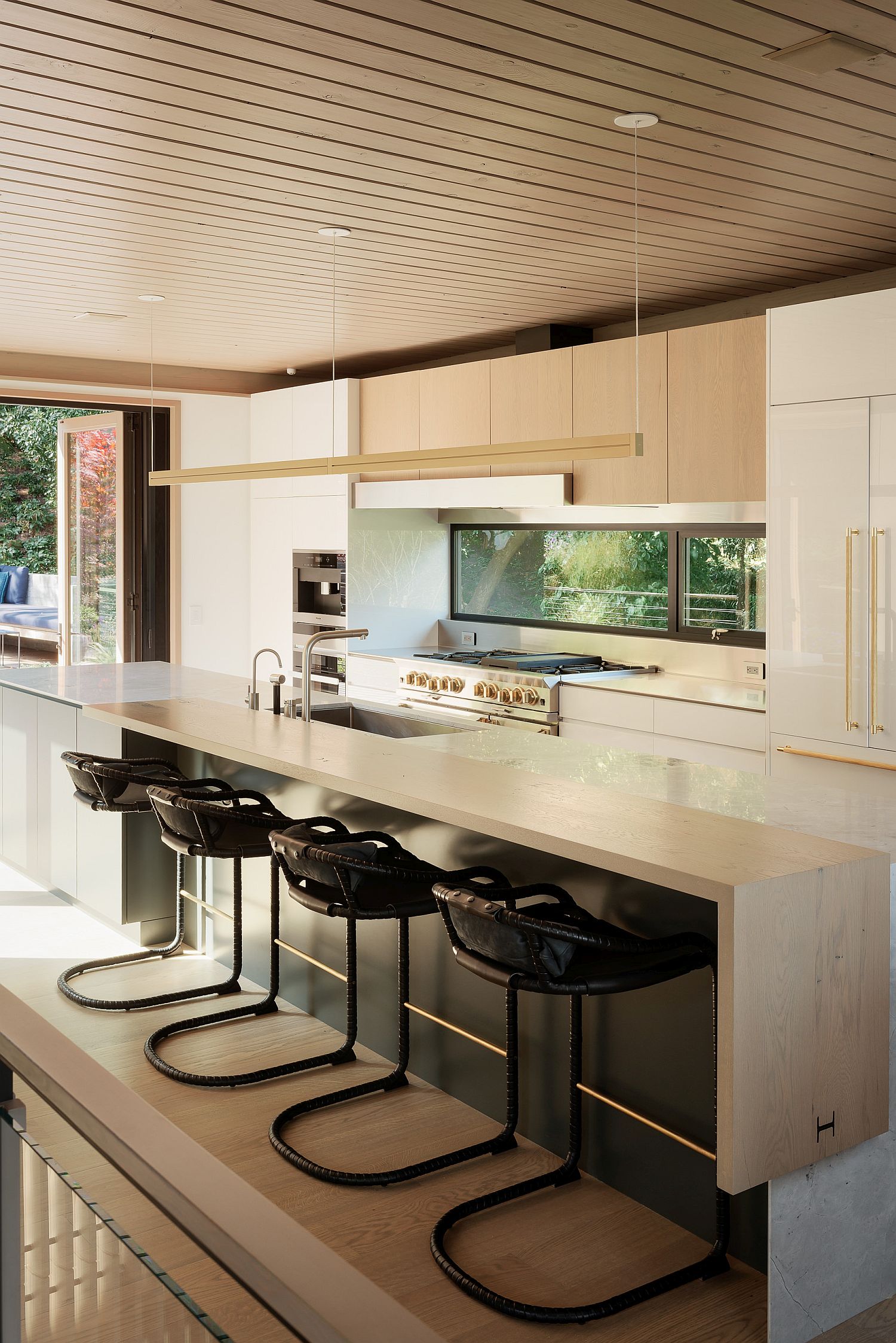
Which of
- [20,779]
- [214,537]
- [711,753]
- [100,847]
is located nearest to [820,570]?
[711,753]

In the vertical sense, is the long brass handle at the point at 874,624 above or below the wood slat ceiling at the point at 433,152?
below

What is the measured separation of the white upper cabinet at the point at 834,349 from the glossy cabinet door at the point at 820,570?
2.2 inches

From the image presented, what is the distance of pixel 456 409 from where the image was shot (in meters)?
5.96

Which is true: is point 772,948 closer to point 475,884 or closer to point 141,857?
point 475,884

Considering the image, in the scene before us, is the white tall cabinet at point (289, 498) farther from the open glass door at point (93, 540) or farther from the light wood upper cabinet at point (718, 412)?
the light wood upper cabinet at point (718, 412)

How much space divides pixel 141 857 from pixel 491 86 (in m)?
3.04

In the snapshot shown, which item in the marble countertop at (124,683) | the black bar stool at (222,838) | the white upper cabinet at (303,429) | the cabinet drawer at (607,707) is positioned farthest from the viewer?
the white upper cabinet at (303,429)

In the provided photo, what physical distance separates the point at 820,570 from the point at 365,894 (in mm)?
1954

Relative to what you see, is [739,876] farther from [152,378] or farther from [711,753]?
[152,378]

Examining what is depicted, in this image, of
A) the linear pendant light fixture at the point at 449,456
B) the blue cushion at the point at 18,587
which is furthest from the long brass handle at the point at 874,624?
the blue cushion at the point at 18,587

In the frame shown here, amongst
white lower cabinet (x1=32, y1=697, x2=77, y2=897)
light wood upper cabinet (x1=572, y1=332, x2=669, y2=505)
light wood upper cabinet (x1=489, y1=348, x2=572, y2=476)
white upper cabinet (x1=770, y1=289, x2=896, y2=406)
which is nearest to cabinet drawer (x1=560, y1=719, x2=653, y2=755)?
light wood upper cabinet (x1=572, y1=332, x2=669, y2=505)

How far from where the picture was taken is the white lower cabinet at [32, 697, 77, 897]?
16.3 ft

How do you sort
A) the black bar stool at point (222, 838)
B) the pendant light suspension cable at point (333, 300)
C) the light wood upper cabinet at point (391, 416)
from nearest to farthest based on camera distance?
the black bar stool at point (222, 838), the pendant light suspension cable at point (333, 300), the light wood upper cabinet at point (391, 416)

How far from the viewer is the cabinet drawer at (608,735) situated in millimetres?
5109
